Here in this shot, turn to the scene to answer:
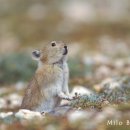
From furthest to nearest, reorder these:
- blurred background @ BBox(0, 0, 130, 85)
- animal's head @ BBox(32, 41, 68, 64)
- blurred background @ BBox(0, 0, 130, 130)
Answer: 1. blurred background @ BBox(0, 0, 130, 85)
2. animal's head @ BBox(32, 41, 68, 64)
3. blurred background @ BBox(0, 0, 130, 130)

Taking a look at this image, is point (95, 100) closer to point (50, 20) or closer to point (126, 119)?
point (126, 119)

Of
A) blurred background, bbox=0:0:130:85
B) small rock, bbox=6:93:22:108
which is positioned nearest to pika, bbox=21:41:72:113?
small rock, bbox=6:93:22:108

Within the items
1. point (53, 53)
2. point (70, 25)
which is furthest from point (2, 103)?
point (70, 25)

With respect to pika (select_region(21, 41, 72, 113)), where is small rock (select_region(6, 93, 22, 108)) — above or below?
below

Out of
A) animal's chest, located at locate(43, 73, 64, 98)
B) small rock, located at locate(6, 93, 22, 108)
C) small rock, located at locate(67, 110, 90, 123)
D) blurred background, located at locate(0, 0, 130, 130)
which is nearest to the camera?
small rock, located at locate(67, 110, 90, 123)

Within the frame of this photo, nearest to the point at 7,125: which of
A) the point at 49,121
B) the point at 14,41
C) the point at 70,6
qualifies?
the point at 49,121

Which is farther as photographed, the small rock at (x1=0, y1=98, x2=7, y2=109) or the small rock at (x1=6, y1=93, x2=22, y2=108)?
the small rock at (x1=6, y1=93, x2=22, y2=108)

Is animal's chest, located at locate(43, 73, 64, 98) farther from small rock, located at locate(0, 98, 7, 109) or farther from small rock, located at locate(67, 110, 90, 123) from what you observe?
small rock, located at locate(0, 98, 7, 109)

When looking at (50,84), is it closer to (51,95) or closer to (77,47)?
(51,95)
